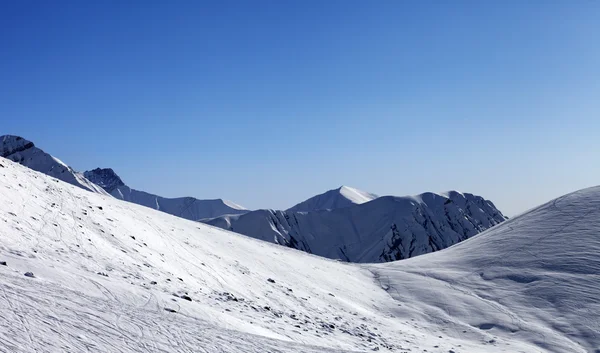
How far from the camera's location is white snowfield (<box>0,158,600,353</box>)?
419 inches

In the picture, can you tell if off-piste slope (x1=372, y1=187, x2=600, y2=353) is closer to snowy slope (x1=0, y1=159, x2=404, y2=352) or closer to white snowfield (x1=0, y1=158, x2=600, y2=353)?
white snowfield (x1=0, y1=158, x2=600, y2=353)

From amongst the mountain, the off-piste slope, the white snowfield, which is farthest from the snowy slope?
the mountain

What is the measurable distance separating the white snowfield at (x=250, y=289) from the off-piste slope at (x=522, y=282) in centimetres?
12

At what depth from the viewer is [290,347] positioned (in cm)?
1125

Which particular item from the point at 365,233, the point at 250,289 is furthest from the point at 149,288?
the point at 365,233

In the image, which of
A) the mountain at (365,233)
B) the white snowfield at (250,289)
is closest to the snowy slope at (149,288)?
the white snowfield at (250,289)

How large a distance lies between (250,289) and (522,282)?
18820 millimetres

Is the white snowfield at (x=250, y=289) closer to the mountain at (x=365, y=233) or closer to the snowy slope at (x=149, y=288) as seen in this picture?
the snowy slope at (x=149, y=288)

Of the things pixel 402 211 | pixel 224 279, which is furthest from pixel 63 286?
pixel 402 211

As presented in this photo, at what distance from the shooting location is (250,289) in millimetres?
21984

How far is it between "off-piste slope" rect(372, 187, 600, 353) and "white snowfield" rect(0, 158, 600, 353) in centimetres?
12

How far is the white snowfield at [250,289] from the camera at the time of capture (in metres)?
10.6

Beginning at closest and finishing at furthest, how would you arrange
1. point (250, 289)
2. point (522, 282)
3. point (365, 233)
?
point (250, 289), point (522, 282), point (365, 233)

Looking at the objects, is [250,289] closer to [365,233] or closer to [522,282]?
[522,282]
